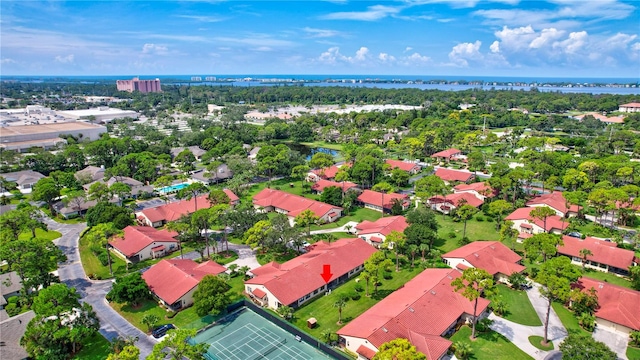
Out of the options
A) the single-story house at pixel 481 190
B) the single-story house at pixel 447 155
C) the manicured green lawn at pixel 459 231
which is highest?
the single-story house at pixel 447 155

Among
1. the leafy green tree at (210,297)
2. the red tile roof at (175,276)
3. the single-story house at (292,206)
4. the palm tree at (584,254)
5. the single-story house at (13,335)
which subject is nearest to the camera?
the single-story house at (13,335)

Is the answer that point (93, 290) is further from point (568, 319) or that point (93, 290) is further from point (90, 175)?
point (568, 319)

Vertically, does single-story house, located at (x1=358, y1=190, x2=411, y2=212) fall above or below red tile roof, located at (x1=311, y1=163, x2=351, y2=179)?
below

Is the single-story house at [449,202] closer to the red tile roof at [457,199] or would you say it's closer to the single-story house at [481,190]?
the red tile roof at [457,199]

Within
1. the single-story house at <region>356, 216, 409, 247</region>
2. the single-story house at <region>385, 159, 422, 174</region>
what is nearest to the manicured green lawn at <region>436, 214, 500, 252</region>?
the single-story house at <region>356, 216, 409, 247</region>

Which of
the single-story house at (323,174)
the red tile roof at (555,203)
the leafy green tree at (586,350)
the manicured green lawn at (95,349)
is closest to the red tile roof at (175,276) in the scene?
the manicured green lawn at (95,349)

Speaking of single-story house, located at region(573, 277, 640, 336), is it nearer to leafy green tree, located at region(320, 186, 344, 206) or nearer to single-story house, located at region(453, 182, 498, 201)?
single-story house, located at region(453, 182, 498, 201)
